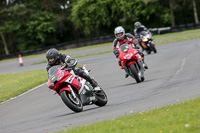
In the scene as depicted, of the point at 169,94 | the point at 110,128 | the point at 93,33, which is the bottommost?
the point at 93,33

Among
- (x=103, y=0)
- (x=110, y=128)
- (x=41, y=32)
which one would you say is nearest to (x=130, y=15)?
(x=103, y=0)

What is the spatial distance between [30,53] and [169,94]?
42.8 m

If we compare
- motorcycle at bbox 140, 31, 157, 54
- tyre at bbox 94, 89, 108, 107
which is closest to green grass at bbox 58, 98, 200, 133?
tyre at bbox 94, 89, 108, 107

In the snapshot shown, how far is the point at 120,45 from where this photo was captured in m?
14.3

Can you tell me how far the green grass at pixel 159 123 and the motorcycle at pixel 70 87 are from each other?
1.99 meters

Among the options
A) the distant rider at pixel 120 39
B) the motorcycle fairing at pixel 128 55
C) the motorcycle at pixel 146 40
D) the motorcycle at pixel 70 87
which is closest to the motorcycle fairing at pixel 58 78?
the motorcycle at pixel 70 87

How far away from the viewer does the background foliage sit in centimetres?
5809

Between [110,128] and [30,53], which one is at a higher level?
[110,128]

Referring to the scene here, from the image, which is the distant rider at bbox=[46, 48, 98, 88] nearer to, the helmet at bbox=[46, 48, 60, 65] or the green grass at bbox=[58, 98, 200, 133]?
the helmet at bbox=[46, 48, 60, 65]

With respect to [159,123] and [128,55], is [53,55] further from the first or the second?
[128,55]

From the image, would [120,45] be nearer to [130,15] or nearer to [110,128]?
[110,128]

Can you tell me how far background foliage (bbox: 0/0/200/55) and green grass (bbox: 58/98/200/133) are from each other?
162 feet

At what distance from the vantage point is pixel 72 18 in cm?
6169

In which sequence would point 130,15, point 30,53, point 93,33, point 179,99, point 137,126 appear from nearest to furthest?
point 137,126 < point 179,99 < point 30,53 < point 130,15 < point 93,33
